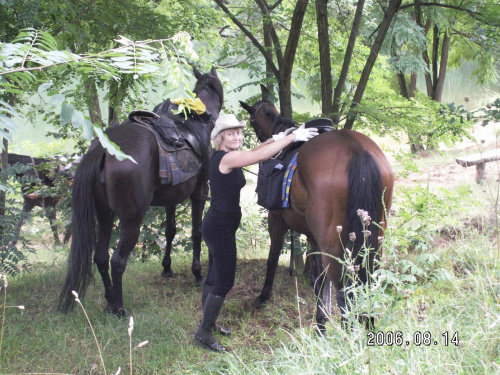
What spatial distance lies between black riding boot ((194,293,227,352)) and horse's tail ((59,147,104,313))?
1.34 m

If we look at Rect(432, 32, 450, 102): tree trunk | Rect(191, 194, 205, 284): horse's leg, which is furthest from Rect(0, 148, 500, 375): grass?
Rect(432, 32, 450, 102): tree trunk

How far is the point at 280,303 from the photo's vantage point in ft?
16.8

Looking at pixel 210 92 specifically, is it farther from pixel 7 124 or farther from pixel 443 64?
pixel 443 64

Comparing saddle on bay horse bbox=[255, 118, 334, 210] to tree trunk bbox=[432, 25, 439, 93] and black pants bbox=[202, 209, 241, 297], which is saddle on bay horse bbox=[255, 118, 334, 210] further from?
tree trunk bbox=[432, 25, 439, 93]

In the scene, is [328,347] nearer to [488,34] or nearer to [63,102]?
[63,102]

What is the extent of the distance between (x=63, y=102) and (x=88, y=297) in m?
3.74

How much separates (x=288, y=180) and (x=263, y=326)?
1449 mm

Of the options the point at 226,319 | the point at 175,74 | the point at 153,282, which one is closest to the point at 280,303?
the point at 226,319

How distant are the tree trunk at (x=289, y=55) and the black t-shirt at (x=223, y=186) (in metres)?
2.43

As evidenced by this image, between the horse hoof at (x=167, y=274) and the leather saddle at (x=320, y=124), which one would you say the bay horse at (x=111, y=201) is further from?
the leather saddle at (x=320, y=124)

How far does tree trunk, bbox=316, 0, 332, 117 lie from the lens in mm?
5641

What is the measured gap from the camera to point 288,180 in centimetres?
432

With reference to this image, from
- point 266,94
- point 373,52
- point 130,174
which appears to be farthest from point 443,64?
point 130,174

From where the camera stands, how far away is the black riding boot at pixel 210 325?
4035mm
